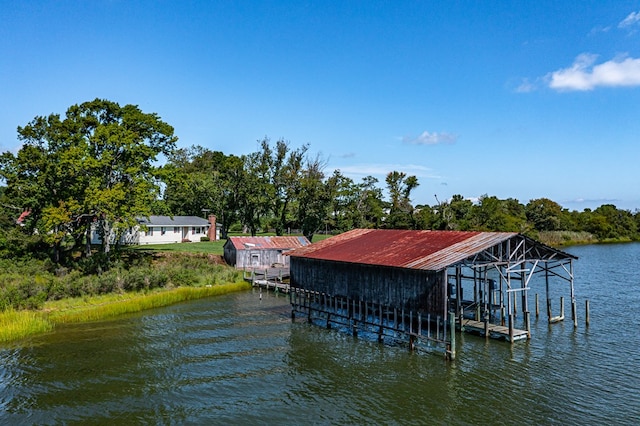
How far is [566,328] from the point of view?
2914cm

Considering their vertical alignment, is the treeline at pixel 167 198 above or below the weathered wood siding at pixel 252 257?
above

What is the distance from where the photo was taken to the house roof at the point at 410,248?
2683 centimetres

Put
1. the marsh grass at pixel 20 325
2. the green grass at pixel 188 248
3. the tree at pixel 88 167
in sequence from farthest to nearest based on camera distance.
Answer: the green grass at pixel 188 248, the tree at pixel 88 167, the marsh grass at pixel 20 325

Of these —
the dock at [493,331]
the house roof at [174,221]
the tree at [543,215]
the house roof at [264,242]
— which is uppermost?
Answer: the tree at [543,215]

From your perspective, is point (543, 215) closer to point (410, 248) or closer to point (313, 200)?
point (313, 200)

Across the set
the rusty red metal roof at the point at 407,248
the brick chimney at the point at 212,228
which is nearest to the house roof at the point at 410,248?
the rusty red metal roof at the point at 407,248

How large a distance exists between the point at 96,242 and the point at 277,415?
181ft

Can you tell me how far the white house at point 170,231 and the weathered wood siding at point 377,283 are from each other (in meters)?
36.1

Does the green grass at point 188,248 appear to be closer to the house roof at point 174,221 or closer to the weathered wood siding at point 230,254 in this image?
the weathered wood siding at point 230,254

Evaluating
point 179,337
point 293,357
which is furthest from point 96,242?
point 293,357

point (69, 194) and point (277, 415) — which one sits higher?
point (69, 194)

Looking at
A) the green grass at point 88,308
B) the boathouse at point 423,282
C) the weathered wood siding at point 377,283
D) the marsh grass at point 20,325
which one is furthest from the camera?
the green grass at point 88,308

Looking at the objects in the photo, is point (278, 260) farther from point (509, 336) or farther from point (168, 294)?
point (509, 336)

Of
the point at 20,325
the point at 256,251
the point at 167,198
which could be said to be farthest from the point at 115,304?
the point at 167,198
